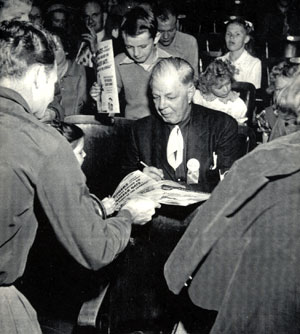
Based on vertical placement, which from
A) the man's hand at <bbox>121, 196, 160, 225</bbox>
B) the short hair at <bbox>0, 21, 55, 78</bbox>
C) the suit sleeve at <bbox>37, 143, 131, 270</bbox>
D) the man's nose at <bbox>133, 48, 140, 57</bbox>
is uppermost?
the man's nose at <bbox>133, 48, 140, 57</bbox>

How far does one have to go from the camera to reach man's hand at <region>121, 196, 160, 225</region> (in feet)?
5.97

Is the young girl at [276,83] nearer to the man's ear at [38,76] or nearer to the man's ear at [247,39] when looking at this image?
the man's ear at [247,39]

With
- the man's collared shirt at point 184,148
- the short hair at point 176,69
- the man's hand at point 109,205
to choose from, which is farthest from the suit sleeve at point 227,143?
the man's hand at point 109,205

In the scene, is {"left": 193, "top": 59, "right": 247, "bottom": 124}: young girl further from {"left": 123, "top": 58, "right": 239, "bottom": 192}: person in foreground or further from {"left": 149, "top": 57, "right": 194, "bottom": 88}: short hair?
{"left": 149, "top": 57, "right": 194, "bottom": 88}: short hair

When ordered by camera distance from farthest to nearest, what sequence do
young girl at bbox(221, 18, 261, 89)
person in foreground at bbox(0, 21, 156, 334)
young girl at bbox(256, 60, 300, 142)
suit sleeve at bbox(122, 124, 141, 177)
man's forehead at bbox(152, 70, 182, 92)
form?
young girl at bbox(221, 18, 261, 89) < young girl at bbox(256, 60, 300, 142) < suit sleeve at bbox(122, 124, 141, 177) < man's forehead at bbox(152, 70, 182, 92) < person in foreground at bbox(0, 21, 156, 334)

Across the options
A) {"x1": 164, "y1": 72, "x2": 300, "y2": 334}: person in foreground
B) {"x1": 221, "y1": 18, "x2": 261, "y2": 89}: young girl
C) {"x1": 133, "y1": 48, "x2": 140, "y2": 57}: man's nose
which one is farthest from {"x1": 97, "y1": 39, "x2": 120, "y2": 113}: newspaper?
{"x1": 221, "y1": 18, "x2": 261, "y2": 89}: young girl

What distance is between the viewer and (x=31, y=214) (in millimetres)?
1395

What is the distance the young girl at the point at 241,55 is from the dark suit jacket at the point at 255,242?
16.2ft

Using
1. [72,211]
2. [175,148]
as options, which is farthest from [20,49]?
[175,148]

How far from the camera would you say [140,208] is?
1830 millimetres

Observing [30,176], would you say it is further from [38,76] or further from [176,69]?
[176,69]

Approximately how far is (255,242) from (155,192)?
34.0 inches

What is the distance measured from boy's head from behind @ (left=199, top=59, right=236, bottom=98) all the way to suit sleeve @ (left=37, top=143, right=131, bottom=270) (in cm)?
344

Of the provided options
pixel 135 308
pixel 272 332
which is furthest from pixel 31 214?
pixel 135 308
